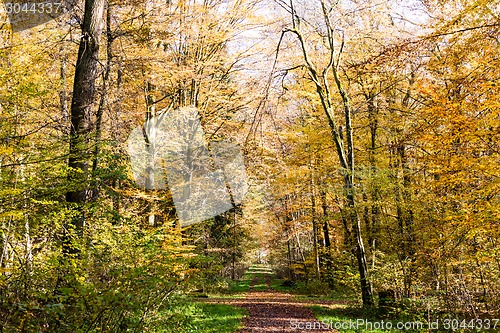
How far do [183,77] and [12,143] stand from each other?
28.1ft

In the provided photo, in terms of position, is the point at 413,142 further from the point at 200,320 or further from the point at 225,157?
the point at 225,157

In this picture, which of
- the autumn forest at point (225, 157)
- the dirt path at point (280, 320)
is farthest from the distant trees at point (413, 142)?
the dirt path at point (280, 320)

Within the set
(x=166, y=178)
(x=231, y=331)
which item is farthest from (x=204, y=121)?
(x=231, y=331)

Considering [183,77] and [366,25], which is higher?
[366,25]

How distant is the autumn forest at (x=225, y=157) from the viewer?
566cm

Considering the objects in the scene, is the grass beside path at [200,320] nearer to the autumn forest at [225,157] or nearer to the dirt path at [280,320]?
the autumn forest at [225,157]

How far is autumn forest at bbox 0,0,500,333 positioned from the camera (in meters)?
5.66

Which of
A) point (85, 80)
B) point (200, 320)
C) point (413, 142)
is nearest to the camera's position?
point (85, 80)

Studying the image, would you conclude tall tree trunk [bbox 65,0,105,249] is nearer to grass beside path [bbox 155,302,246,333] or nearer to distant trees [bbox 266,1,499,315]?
grass beside path [bbox 155,302,246,333]

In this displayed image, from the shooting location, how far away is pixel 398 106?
1383cm

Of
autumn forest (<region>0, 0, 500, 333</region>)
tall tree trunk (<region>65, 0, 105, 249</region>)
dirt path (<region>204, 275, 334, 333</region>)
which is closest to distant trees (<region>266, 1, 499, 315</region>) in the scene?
autumn forest (<region>0, 0, 500, 333</region>)

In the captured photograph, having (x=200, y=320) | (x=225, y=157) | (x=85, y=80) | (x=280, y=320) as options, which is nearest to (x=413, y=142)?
(x=280, y=320)

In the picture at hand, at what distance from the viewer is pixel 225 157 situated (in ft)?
57.0

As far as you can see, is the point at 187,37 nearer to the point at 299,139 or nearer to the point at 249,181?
the point at 299,139
